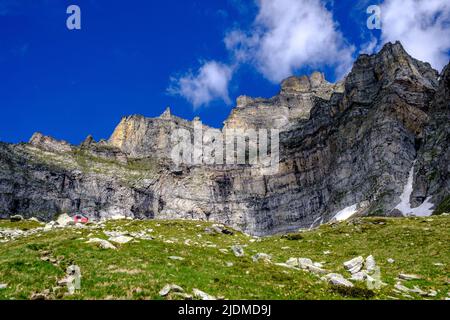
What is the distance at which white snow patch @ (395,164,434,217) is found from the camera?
153 meters

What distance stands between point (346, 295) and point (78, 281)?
1377 centimetres

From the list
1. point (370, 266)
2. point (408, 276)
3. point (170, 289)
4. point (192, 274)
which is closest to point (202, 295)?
point (170, 289)

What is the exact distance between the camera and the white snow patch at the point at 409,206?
153m

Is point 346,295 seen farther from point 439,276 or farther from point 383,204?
point 383,204

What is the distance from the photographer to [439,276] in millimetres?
29906

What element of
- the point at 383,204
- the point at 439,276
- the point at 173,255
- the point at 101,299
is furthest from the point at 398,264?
the point at 383,204

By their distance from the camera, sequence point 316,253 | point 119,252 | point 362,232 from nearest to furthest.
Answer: point 119,252, point 316,253, point 362,232

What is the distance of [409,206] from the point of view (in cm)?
17325

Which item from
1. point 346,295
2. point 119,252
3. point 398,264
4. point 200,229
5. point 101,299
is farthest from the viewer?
point 200,229

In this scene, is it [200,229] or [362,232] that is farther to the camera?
[200,229]

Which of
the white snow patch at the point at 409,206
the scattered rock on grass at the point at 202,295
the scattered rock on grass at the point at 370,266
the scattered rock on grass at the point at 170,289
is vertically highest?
the white snow patch at the point at 409,206

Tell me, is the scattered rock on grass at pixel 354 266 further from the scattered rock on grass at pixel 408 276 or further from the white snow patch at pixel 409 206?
the white snow patch at pixel 409 206

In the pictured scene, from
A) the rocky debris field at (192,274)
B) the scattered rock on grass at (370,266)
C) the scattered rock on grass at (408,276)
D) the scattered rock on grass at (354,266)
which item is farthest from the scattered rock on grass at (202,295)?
the scattered rock on grass at (370,266)
